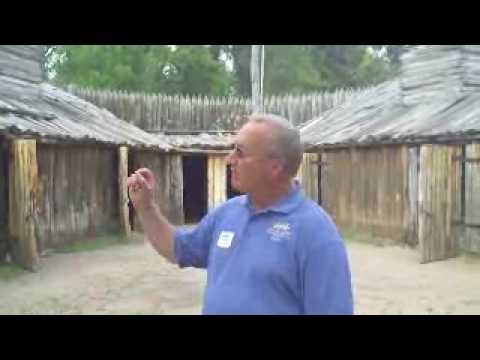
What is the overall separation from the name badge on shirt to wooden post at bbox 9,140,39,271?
8141mm

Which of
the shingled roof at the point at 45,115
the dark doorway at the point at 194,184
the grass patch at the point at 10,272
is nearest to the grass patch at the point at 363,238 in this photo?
the shingled roof at the point at 45,115

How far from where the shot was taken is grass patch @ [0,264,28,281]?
9344 millimetres

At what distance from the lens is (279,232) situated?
2.29m

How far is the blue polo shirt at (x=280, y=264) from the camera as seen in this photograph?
7.13 feet

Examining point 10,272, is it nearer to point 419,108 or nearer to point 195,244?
point 195,244

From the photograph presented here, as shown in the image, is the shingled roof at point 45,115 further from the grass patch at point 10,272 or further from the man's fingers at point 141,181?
the man's fingers at point 141,181

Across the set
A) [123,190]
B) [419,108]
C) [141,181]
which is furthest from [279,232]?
[419,108]

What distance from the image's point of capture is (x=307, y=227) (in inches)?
88.4

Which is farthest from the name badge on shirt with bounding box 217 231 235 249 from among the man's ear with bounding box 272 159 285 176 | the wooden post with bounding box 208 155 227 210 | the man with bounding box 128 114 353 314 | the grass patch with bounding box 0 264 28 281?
the wooden post with bounding box 208 155 227 210

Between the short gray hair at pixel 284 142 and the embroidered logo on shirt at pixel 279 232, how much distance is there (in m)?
0.26

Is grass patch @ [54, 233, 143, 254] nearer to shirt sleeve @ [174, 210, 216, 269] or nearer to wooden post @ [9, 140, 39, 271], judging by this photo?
wooden post @ [9, 140, 39, 271]

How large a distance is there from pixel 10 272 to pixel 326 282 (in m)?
8.51
